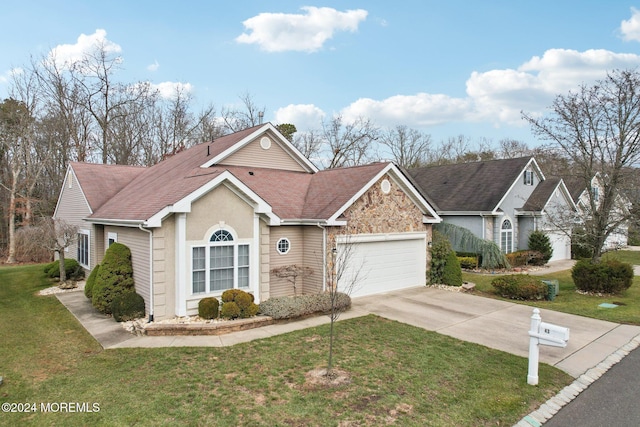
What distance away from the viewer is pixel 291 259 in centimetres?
1346

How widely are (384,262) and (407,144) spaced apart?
35937 mm

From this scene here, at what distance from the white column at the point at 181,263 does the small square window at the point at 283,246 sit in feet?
11.5

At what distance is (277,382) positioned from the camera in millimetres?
6887

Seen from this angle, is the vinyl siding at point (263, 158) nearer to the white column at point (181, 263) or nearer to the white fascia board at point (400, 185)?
the white fascia board at point (400, 185)

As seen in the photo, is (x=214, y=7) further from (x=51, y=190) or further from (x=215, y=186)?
(x=51, y=190)

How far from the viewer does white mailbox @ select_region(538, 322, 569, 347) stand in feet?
22.1

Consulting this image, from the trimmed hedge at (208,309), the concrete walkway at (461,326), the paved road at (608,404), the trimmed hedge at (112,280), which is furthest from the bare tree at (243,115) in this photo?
the paved road at (608,404)

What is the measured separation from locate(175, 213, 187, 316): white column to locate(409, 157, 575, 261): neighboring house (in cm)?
1531

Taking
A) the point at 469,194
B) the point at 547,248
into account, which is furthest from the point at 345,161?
the point at 547,248

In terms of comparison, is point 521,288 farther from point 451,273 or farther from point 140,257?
point 140,257

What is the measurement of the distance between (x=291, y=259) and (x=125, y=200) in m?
6.66

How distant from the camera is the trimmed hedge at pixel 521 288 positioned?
14359 millimetres

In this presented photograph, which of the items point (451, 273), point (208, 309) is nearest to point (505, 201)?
point (451, 273)

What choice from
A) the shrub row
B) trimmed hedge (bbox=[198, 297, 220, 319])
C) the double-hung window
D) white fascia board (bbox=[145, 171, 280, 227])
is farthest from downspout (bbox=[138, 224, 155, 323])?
the shrub row
